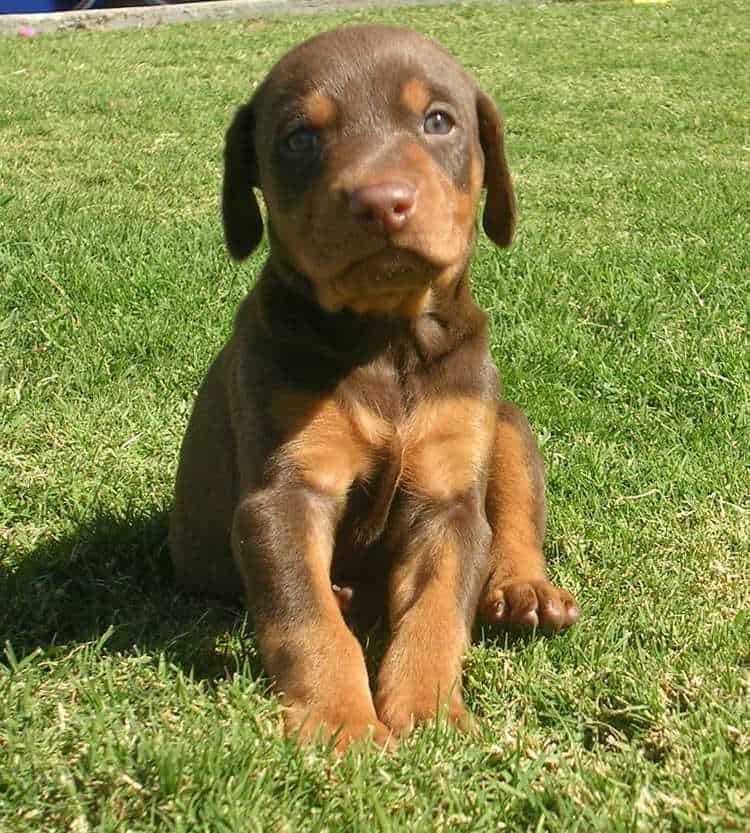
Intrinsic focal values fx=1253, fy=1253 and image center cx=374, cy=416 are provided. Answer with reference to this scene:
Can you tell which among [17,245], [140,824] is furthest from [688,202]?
[140,824]

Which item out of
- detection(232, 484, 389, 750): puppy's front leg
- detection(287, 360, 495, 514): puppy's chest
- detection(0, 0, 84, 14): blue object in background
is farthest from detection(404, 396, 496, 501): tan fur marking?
detection(0, 0, 84, 14): blue object in background

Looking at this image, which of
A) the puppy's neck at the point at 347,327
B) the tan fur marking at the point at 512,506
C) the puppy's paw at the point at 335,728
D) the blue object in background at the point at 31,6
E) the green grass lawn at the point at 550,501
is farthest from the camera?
the blue object in background at the point at 31,6

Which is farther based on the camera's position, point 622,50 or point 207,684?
point 622,50

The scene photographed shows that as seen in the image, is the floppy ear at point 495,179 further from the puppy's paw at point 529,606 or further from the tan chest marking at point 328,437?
the puppy's paw at point 529,606

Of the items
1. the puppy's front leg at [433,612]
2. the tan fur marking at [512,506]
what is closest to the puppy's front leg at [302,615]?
the puppy's front leg at [433,612]

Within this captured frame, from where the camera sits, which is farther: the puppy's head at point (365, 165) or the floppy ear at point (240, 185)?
the floppy ear at point (240, 185)

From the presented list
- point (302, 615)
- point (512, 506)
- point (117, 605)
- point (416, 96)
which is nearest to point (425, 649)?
point (302, 615)

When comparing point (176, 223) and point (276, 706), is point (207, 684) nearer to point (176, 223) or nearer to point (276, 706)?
point (276, 706)

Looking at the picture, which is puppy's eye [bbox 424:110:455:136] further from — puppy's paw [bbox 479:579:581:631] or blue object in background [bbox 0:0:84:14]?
blue object in background [bbox 0:0:84:14]
